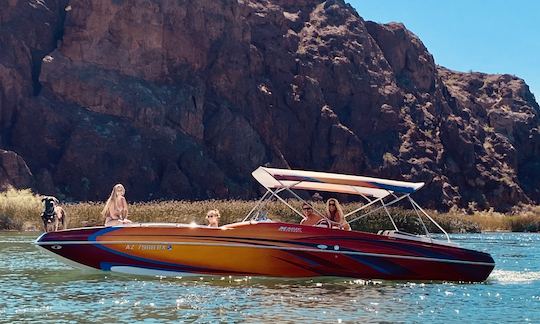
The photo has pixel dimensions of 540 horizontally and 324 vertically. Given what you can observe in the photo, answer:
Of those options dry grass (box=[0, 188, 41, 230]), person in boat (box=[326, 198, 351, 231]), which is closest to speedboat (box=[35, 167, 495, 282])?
person in boat (box=[326, 198, 351, 231])

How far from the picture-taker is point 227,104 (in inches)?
4326

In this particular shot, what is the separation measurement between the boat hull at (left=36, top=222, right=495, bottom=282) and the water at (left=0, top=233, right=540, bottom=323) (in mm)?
362

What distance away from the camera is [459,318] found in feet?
51.5

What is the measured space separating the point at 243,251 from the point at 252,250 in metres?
0.24

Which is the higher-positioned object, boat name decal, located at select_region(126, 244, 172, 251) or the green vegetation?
the green vegetation

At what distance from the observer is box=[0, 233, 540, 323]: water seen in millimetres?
15000

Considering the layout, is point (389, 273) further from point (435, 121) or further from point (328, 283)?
point (435, 121)

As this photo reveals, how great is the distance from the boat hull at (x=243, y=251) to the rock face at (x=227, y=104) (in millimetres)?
67465

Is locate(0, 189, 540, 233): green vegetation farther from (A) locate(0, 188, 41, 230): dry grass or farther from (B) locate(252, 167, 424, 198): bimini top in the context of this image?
(B) locate(252, 167, 424, 198): bimini top

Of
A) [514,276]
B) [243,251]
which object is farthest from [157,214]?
[243,251]

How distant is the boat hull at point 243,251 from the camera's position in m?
20.4

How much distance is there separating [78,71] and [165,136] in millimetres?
13251

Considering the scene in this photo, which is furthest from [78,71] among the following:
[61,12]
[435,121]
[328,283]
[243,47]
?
[328,283]

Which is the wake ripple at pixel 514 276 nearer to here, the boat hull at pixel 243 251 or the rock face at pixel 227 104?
the boat hull at pixel 243 251
